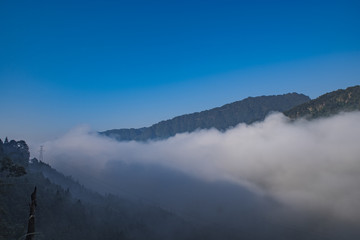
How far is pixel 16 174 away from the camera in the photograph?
78.8m

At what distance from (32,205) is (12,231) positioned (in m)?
54.9

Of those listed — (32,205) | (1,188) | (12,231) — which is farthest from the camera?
(12,231)

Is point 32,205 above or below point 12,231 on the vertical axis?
above

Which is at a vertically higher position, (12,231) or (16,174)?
(16,174)

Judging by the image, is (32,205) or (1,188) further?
(1,188)

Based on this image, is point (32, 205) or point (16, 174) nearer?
Result: point (32, 205)

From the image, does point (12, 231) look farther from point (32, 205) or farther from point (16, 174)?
point (32, 205)

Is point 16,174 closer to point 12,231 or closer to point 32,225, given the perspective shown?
point 12,231

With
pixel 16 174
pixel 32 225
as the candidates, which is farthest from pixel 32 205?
pixel 16 174

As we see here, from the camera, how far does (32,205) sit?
32.8m

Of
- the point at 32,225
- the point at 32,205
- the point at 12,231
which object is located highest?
the point at 32,205

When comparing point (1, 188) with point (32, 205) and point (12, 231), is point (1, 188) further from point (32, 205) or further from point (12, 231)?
point (32, 205)

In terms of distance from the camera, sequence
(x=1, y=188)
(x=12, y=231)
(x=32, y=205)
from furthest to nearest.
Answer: (x=12, y=231) → (x=1, y=188) → (x=32, y=205)

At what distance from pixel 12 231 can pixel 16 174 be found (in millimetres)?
15282
